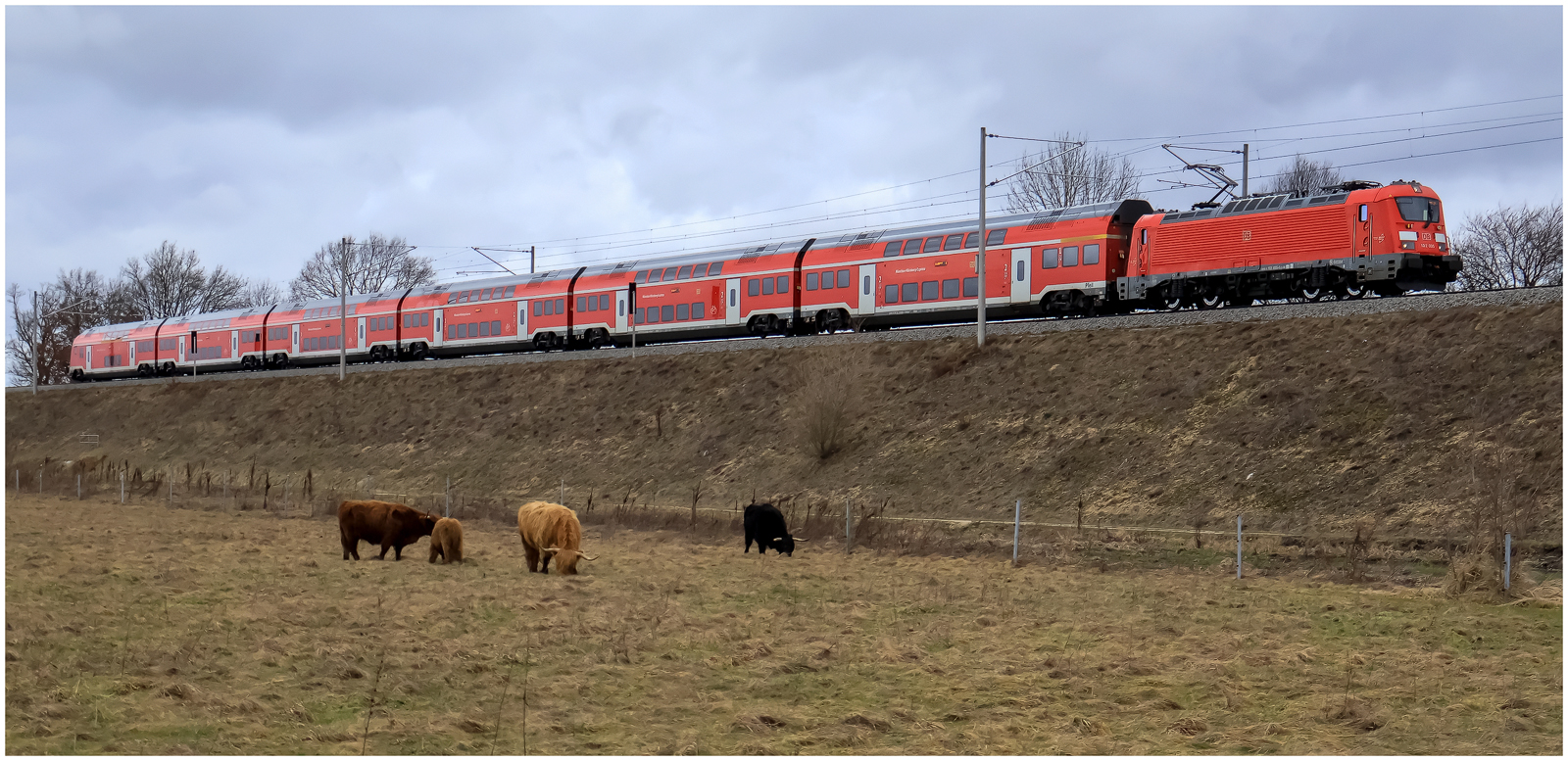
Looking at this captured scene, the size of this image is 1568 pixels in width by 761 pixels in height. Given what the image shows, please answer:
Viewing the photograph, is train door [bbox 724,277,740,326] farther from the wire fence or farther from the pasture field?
the pasture field

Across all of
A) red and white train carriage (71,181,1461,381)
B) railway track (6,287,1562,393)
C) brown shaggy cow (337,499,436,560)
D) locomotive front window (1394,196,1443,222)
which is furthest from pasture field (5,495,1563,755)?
red and white train carriage (71,181,1461,381)

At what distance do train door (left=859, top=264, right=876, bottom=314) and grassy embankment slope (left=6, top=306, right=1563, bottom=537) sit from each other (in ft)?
6.12

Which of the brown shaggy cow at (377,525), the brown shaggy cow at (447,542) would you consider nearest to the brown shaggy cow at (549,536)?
the brown shaggy cow at (447,542)

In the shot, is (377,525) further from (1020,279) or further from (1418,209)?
(1418,209)

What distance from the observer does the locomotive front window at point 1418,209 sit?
29.9 meters

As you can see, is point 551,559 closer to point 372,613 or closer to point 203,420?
point 372,613

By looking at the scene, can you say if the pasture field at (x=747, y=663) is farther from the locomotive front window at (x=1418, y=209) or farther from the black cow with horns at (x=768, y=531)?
the locomotive front window at (x=1418, y=209)

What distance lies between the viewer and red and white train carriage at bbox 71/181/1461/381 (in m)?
31.1

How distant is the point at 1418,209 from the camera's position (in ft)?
98.8

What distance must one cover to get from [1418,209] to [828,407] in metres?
15.0

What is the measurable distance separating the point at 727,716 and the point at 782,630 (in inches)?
158

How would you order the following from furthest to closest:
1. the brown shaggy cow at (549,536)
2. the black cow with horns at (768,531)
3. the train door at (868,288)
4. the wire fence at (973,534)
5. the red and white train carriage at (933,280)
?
the train door at (868,288)
the red and white train carriage at (933,280)
the black cow with horns at (768,531)
the wire fence at (973,534)
the brown shaggy cow at (549,536)

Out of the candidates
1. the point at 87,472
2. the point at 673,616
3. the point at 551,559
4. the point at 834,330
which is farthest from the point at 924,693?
the point at 87,472

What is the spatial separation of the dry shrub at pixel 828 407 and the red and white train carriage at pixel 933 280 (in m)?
4.40
